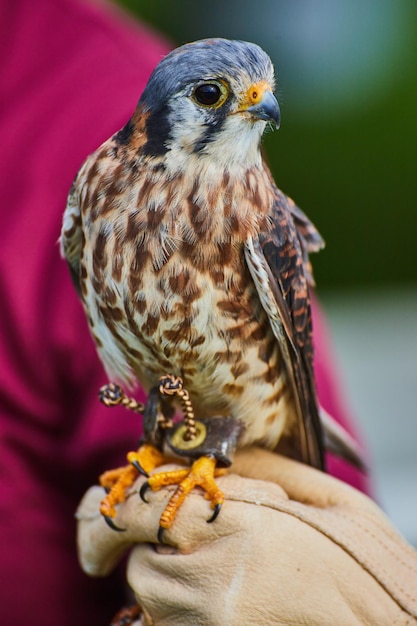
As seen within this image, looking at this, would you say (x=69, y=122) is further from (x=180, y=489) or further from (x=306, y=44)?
(x=180, y=489)

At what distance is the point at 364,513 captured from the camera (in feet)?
4.30

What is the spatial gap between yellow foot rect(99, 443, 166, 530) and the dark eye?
1.88 feet

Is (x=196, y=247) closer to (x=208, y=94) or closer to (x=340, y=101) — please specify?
(x=208, y=94)

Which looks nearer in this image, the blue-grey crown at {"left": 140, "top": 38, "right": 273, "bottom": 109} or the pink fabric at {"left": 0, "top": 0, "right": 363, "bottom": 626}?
the blue-grey crown at {"left": 140, "top": 38, "right": 273, "bottom": 109}

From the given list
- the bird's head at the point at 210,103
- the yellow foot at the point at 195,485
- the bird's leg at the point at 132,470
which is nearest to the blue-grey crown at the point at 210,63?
the bird's head at the point at 210,103

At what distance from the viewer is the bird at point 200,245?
91cm

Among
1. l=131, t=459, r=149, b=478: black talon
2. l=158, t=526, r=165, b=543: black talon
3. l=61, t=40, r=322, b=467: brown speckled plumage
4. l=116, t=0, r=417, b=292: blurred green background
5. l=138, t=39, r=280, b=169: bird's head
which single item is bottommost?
l=158, t=526, r=165, b=543: black talon

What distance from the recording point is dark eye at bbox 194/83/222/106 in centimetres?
89

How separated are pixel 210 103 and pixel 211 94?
0.04ft

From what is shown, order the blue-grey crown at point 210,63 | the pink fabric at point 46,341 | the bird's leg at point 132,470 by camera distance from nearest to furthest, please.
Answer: the blue-grey crown at point 210,63 → the bird's leg at point 132,470 → the pink fabric at point 46,341

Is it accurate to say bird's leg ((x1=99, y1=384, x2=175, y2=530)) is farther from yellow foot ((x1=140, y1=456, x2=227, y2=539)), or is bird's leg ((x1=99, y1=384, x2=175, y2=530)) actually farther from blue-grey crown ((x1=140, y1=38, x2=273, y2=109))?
blue-grey crown ((x1=140, y1=38, x2=273, y2=109))

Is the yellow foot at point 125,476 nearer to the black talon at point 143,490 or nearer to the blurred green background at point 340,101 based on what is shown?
the black talon at point 143,490

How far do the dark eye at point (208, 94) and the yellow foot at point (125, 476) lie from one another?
1.88 ft

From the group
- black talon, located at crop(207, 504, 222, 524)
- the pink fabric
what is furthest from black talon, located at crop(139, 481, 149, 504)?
the pink fabric
